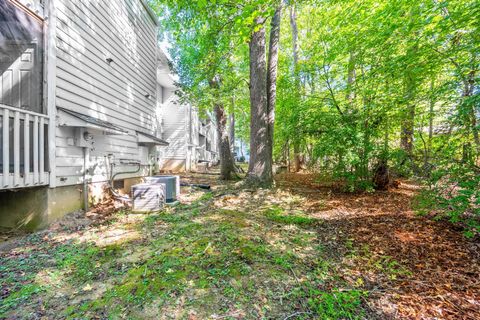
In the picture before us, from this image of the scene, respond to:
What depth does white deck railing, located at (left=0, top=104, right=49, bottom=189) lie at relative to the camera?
3021mm

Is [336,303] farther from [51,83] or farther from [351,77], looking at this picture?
[351,77]

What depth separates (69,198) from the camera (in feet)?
13.7

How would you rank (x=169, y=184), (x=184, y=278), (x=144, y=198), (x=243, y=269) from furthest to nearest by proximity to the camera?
1. (x=169, y=184)
2. (x=144, y=198)
3. (x=243, y=269)
4. (x=184, y=278)

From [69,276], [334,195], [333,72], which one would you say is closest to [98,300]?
[69,276]

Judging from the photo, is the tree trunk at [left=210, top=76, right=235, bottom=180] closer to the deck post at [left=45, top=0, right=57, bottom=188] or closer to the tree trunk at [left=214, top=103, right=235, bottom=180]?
the tree trunk at [left=214, top=103, right=235, bottom=180]

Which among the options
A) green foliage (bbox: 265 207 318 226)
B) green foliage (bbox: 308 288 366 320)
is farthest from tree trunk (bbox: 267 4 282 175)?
green foliage (bbox: 308 288 366 320)

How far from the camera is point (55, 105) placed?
3820mm

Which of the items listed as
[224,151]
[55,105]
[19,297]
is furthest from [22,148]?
[224,151]

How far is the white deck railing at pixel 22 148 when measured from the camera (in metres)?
3.02

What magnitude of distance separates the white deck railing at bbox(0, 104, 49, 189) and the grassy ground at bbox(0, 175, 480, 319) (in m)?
0.94

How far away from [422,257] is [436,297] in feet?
2.65

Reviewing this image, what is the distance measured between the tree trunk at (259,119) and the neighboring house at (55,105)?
3.67m

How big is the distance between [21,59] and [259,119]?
528cm

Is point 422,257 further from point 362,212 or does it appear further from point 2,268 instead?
point 2,268
